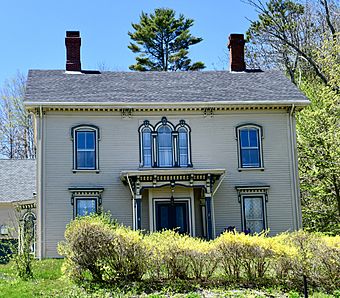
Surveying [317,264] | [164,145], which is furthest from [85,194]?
[317,264]

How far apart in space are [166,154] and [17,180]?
12.5m

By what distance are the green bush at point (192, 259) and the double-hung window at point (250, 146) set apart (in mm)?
9764

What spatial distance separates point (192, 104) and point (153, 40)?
23047 millimetres

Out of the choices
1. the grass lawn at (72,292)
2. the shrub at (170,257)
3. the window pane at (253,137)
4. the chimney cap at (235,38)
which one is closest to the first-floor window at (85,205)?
the window pane at (253,137)

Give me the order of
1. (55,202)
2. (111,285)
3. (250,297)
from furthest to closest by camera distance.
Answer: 1. (55,202)
2. (111,285)
3. (250,297)

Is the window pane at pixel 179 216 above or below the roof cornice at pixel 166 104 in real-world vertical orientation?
below

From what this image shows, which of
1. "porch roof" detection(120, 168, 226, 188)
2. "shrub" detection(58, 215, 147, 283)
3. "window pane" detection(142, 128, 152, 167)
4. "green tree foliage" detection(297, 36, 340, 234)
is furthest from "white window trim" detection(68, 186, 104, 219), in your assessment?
"green tree foliage" detection(297, 36, 340, 234)

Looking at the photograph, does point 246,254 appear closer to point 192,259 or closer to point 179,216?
point 192,259

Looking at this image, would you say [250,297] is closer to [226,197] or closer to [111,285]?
[111,285]

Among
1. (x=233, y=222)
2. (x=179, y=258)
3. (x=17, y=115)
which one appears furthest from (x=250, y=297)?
(x=17, y=115)

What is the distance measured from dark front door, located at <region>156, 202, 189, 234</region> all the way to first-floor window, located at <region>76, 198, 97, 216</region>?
240cm

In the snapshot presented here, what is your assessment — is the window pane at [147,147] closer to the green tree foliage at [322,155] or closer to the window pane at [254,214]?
the window pane at [254,214]

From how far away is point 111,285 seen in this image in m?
14.5

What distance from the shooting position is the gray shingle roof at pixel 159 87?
80.3 feet
